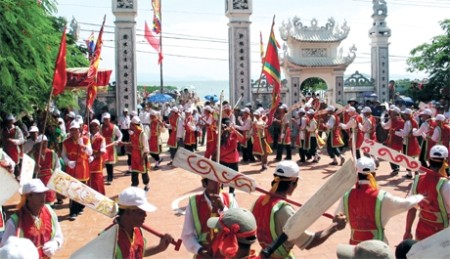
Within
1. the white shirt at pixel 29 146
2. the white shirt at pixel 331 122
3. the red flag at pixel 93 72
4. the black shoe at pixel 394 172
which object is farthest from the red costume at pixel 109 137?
the black shoe at pixel 394 172

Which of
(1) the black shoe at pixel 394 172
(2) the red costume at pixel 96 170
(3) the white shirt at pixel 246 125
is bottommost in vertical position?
(1) the black shoe at pixel 394 172

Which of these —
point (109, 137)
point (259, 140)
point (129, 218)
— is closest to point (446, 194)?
point (129, 218)

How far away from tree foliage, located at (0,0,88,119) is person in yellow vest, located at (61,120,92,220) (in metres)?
1.15

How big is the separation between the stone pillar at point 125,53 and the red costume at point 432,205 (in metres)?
13.0

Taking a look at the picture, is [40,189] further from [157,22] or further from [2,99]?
Result: [157,22]

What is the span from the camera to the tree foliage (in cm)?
799

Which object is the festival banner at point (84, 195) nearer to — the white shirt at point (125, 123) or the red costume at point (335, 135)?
the red costume at point (335, 135)

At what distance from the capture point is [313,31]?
18.8m

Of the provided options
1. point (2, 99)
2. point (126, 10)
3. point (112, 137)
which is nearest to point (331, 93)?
point (126, 10)

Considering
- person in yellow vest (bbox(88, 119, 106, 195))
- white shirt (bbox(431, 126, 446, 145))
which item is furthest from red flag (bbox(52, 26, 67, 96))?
white shirt (bbox(431, 126, 446, 145))

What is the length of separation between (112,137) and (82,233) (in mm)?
3681

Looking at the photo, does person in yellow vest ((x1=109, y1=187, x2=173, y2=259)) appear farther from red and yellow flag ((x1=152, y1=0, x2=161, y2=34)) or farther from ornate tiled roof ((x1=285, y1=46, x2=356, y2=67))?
red and yellow flag ((x1=152, y1=0, x2=161, y2=34))

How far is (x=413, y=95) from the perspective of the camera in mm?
22312

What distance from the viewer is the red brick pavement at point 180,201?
670 centimetres
